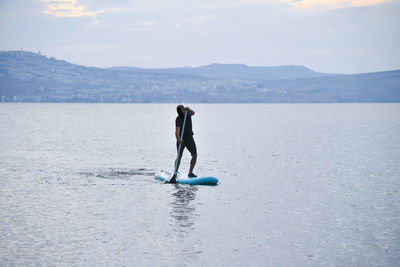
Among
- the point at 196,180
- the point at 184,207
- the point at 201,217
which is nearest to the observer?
the point at 201,217

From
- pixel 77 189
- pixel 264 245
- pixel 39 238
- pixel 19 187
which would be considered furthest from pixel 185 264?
pixel 19 187

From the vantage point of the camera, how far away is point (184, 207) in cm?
1540

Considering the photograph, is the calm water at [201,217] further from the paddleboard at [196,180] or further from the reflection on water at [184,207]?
the paddleboard at [196,180]

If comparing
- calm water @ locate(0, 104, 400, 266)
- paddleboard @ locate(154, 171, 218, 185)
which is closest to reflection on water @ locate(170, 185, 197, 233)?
calm water @ locate(0, 104, 400, 266)

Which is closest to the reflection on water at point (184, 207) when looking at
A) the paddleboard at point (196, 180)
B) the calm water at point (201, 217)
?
the calm water at point (201, 217)

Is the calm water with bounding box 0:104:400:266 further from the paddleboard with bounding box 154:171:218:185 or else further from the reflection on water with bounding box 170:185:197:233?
the paddleboard with bounding box 154:171:218:185

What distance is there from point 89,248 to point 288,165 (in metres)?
18.6

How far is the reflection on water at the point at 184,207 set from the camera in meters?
13.3

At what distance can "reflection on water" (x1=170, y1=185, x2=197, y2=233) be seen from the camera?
13289 mm

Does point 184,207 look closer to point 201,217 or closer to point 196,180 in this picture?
point 201,217

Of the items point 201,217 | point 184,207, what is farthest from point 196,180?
point 201,217

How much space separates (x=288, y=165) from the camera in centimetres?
2812

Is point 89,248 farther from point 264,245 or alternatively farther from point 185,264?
point 264,245

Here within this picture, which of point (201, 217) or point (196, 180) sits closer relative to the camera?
point (201, 217)
